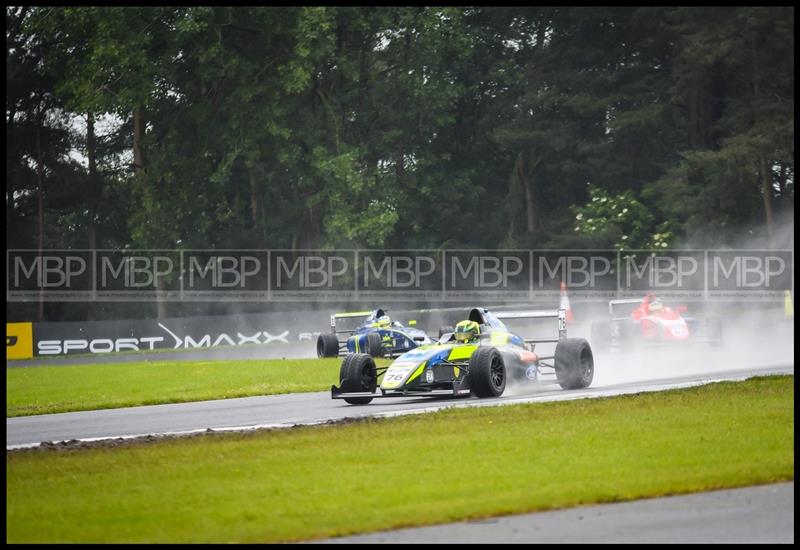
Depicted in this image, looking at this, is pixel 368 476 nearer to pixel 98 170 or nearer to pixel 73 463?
pixel 73 463

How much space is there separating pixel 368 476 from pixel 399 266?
46.3 meters

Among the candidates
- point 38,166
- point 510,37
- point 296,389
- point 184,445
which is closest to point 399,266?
point 510,37

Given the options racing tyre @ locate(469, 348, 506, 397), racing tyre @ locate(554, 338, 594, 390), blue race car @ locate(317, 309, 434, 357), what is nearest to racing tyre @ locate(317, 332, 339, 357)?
blue race car @ locate(317, 309, 434, 357)

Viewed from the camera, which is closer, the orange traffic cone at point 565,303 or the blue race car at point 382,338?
the blue race car at point 382,338

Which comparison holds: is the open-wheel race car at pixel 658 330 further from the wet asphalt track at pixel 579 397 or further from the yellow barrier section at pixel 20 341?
the yellow barrier section at pixel 20 341

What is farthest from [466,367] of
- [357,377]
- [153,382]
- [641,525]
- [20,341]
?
[20,341]

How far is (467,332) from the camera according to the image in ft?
69.1

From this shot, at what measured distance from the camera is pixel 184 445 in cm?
1495

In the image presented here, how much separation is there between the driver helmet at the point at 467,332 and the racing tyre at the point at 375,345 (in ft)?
31.2

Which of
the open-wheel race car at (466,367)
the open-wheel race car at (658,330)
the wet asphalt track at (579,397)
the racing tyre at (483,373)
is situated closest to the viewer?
the wet asphalt track at (579,397)


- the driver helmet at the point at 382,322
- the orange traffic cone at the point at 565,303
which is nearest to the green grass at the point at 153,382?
the driver helmet at the point at 382,322

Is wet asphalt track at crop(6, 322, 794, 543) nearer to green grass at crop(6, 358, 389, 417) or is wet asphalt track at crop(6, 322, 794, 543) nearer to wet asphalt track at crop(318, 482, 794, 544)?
wet asphalt track at crop(318, 482, 794, 544)

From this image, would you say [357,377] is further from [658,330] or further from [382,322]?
[658,330]

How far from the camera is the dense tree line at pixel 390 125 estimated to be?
51.7 metres
